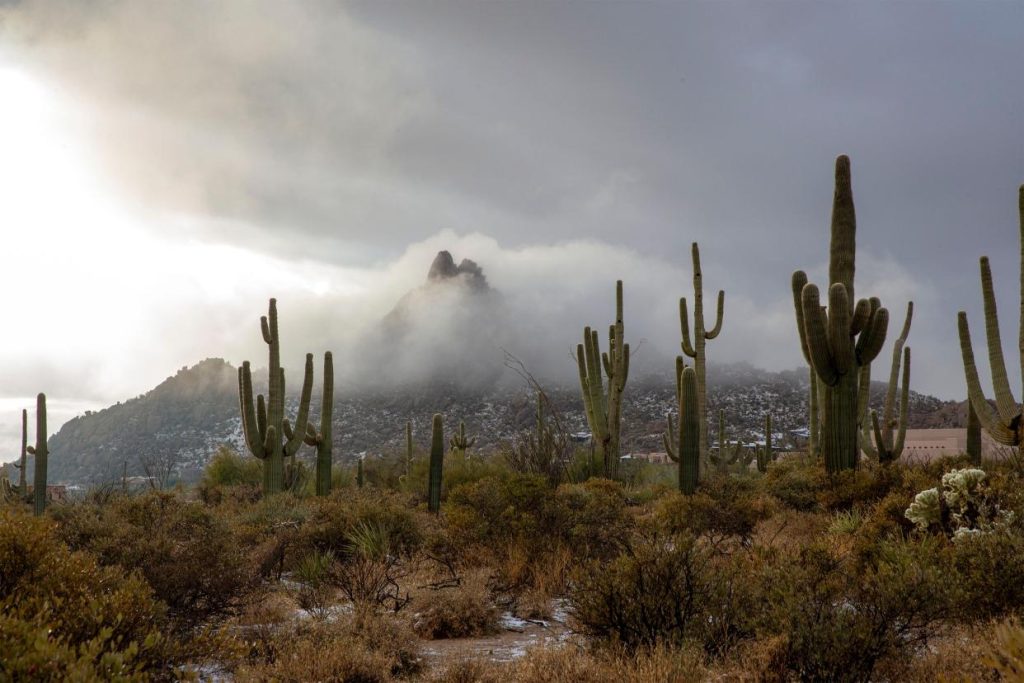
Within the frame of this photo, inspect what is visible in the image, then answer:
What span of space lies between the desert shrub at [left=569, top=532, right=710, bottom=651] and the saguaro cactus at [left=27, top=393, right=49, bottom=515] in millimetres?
21773

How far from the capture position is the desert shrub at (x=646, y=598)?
254 inches

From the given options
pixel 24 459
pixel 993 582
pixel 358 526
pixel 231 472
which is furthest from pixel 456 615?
pixel 24 459

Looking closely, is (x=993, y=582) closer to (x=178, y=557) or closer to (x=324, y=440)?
(x=178, y=557)

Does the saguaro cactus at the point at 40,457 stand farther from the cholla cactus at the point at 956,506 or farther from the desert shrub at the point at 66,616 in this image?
the cholla cactus at the point at 956,506

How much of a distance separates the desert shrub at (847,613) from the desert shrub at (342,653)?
10.4 feet

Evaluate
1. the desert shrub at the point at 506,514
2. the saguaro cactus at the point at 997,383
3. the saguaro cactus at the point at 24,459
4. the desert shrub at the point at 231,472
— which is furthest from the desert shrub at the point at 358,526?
the saguaro cactus at the point at 24,459

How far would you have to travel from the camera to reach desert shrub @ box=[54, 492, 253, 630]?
788 centimetres

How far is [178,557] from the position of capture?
324 inches

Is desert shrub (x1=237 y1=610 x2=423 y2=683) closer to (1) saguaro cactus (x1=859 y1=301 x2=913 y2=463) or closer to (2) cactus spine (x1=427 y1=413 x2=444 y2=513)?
(2) cactus spine (x1=427 y1=413 x2=444 y2=513)

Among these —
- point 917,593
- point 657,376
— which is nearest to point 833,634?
point 917,593

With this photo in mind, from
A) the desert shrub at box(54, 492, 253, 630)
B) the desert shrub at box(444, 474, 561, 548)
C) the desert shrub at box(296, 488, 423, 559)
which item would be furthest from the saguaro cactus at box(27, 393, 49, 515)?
the desert shrub at box(444, 474, 561, 548)

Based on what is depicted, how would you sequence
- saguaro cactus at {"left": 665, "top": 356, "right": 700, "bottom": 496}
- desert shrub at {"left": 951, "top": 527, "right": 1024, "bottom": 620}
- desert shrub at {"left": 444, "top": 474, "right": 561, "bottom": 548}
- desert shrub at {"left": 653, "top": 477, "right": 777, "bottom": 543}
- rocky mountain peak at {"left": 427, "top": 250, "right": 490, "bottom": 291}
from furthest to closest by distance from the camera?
rocky mountain peak at {"left": 427, "top": 250, "right": 490, "bottom": 291} → saguaro cactus at {"left": 665, "top": 356, "right": 700, "bottom": 496} → desert shrub at {"left": 653, "top": 477, "right": 777, "bottom": 543} → desert shrub at {"left": 444, "top": 474, "right": 561, "bottom": 548} → desert shrub at {"left": 951, "top": 527, "right": 1024, "bottom": 620}

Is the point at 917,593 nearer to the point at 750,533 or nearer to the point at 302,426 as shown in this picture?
the point at 750,533

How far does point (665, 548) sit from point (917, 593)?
6.74ft
